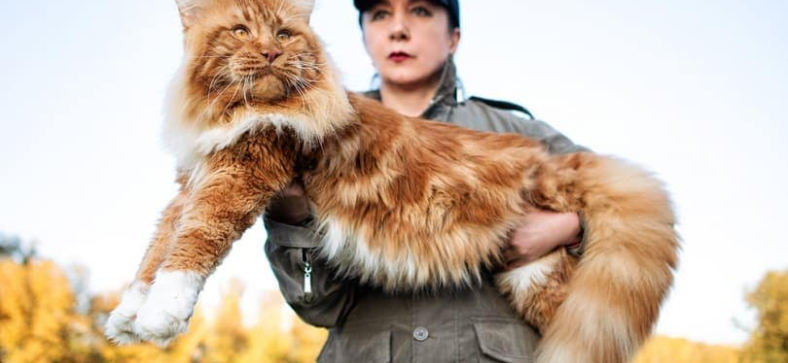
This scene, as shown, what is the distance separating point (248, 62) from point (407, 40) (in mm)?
856

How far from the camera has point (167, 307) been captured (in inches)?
61.4

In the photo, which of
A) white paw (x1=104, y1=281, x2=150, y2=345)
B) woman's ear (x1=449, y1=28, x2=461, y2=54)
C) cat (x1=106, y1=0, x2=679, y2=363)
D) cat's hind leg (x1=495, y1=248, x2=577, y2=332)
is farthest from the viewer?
→ woman's ear (x1=449, y1=28, x2=461, y2=54)

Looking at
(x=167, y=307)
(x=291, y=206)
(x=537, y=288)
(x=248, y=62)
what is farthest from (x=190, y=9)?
(x=537, y=288)

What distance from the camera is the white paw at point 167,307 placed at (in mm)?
1545

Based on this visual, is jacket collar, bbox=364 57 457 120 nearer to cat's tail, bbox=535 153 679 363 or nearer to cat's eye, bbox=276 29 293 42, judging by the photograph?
cat's tail, bbox=535 153 679 363

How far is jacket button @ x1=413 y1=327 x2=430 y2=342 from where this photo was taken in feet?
6.30

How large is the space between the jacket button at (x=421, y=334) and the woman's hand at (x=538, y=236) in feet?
1.14


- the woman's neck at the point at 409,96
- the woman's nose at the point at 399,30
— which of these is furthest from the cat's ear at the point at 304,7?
the woman's neck at the point at 409,96

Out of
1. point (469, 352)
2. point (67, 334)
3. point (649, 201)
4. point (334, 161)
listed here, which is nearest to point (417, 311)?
point (469, 352)

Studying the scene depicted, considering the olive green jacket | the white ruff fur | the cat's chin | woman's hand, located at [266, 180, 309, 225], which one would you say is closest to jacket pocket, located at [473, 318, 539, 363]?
the olive green jacket

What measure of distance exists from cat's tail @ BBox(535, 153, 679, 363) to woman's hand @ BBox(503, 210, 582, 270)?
6 cm

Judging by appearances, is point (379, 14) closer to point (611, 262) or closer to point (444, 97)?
point (444, 97)

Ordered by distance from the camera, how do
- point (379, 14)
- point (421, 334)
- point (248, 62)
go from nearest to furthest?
point (248, 62) → point (421, 334) → point (379, 14)

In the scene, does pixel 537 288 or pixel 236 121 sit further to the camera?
pixel 537 288
